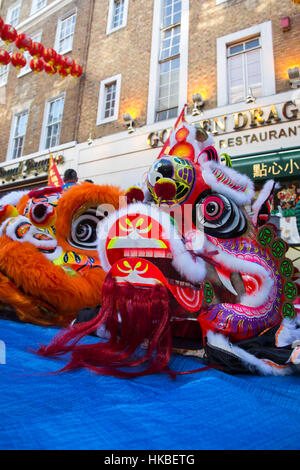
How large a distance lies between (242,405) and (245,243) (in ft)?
1.98

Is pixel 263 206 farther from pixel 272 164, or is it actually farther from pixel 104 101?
pixel 104 101

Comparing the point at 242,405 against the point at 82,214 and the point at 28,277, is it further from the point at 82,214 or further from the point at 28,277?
the point at 82,214

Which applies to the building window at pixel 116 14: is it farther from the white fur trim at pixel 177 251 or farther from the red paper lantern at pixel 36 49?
the white fur trim at pixel 177 251

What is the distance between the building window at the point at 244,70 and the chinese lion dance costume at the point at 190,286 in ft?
14.5

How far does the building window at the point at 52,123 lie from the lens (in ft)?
23.0

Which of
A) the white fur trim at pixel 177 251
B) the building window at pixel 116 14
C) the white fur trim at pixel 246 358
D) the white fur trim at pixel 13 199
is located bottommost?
the white fur trim at pixel 246 358

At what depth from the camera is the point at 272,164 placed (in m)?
4.05

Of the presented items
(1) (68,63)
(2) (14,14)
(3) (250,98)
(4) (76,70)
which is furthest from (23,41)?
(2) (14,14)

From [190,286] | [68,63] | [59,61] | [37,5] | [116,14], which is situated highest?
[37,5]

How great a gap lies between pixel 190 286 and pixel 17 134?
27.6 ft

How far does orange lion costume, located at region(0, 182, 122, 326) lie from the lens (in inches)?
57.8

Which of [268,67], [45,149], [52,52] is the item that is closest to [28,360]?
[268,67]

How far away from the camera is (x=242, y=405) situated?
641mm

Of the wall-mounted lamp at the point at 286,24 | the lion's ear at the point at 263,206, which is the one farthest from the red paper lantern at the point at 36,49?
the lion's ear at the point at 263,206
